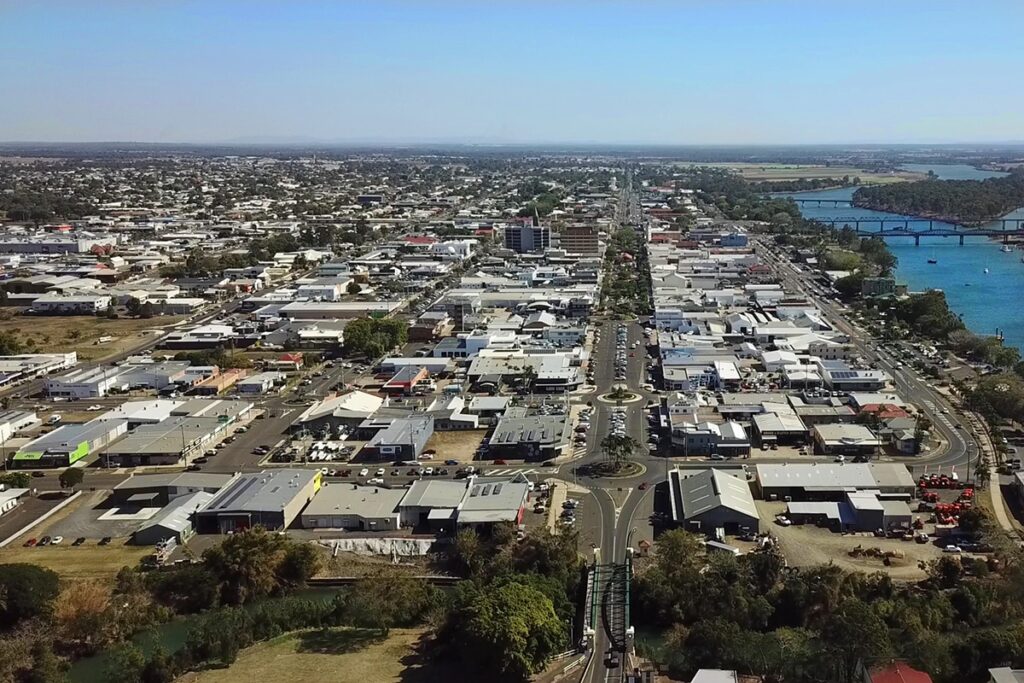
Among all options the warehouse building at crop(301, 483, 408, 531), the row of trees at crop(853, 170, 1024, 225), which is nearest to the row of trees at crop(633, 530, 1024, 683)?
the warehouse building at crop(301, 483, 408, 531)

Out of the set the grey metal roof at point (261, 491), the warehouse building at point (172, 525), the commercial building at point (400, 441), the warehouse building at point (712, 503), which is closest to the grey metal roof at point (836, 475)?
the warehouse building at point (712, 503)

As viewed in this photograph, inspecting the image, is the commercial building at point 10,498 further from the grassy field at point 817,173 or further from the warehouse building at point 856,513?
the grassy field at point 817,173

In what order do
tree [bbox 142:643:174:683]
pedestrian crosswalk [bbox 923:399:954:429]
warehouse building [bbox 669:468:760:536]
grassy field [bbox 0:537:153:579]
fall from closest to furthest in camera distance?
tree [bbox 142:643:174:683], grassy field [bbox 0:537:153:579], warehouse building [bbox 669:468:760:536], pedestrian crosswalk [bbox 923:399:954:429]

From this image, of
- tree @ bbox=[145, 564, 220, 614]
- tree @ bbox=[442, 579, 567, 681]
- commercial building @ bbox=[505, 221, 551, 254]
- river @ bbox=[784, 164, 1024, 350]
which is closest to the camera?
tree @ bbox=[442, 579, 567, 681]

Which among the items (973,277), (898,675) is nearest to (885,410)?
(898,675)

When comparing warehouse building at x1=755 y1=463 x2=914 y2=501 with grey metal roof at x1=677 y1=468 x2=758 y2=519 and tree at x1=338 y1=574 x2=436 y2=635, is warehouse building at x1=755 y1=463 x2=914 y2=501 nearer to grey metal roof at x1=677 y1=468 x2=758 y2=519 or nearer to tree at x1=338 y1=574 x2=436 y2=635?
grey metal roof at x1=677 y1=468 x2=758 y2=519

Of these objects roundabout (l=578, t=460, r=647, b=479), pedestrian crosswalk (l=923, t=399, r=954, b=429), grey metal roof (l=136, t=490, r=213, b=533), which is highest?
Answer: pedestrian crosswalk (l=923, t=399, r=954, b=429)
